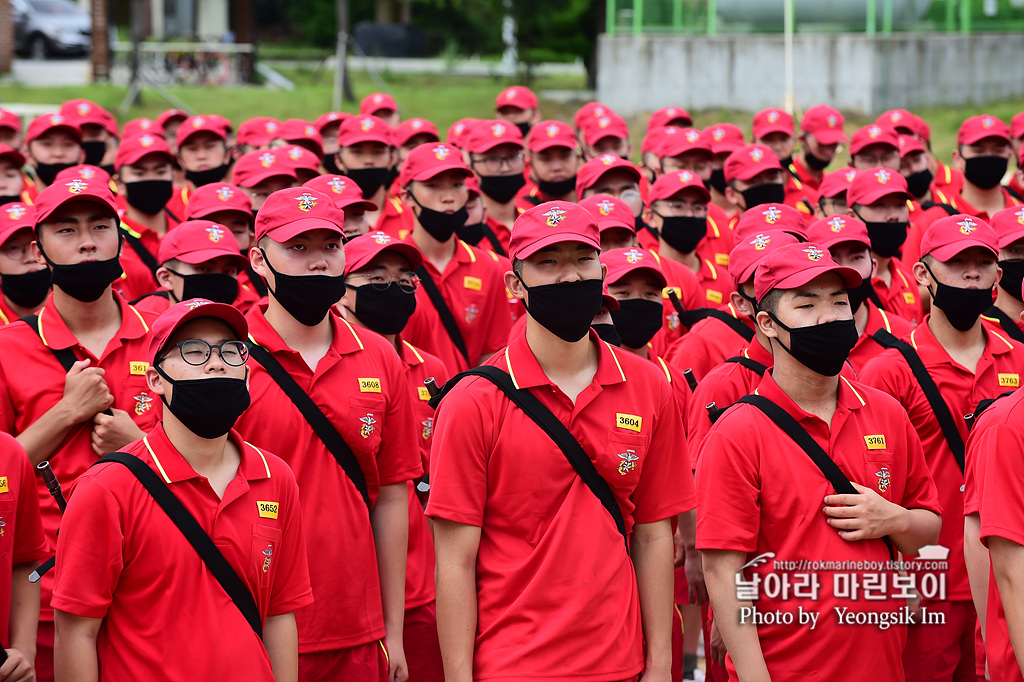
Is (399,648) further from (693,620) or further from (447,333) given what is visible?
(693,620)

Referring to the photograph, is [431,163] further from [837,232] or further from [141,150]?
[837,232]

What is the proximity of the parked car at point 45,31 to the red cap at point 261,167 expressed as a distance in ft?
104

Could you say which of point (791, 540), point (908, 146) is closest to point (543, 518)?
point (791, 540)

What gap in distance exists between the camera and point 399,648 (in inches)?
202

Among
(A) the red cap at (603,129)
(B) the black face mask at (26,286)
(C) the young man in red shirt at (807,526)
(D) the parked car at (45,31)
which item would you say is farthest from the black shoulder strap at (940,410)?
(D) the parked car at (45,31)

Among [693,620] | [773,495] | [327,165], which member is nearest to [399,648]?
[773,495]

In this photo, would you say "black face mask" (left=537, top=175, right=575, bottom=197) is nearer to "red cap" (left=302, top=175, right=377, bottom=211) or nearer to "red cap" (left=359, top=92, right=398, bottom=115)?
"red cap" (left=359, top=92, right=398, bottom=115)

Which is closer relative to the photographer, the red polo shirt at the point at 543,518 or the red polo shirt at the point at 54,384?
the red polo shirt at the point at 543,518

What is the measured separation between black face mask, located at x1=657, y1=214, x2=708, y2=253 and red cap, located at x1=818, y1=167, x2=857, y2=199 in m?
1.19

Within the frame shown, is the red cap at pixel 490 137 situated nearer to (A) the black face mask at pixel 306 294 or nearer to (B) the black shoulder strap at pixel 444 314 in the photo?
(B) the black shoulder strap at pixel 444 314

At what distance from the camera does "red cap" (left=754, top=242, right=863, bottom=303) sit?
4.79m

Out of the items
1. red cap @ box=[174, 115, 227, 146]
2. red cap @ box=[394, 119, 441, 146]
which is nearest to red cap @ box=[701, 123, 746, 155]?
red cap @ box=[394, 119, 441, 146]

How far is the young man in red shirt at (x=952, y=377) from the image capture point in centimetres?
585

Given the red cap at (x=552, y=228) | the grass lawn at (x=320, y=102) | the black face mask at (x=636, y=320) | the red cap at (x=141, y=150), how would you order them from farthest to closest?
1. the grass lawn at (x=320, y=102)
2. the red cap at (x=141, y=150)
3. the black face mask at (x=636, y=320)
4. the red cap at (x=552, y=228)
